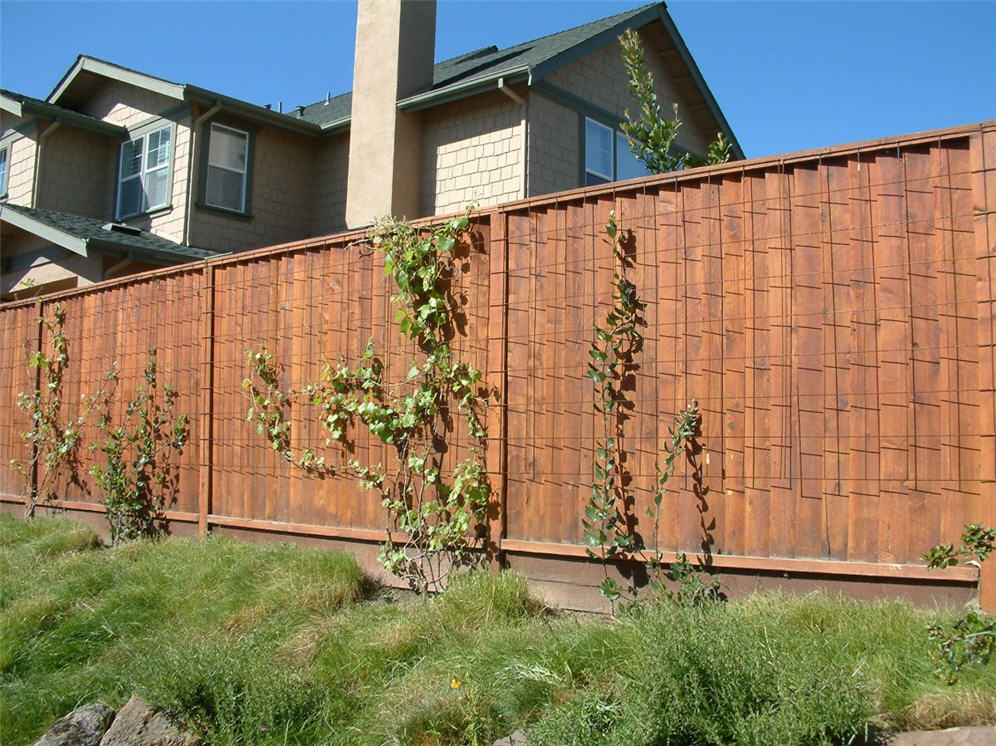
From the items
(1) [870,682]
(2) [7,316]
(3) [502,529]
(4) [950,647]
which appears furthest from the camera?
(2) [7,316]

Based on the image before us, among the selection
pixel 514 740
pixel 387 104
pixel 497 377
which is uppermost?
pixel 387 104

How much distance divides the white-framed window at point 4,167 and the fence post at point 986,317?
55.3ft

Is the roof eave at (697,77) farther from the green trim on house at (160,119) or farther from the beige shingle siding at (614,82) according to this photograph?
the green trim on house at (160,119)

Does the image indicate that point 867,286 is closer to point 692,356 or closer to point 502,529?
point 692,356

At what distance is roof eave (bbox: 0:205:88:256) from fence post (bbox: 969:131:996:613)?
35.6 ft

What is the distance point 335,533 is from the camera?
6.56 m

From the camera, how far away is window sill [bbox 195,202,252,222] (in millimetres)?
14922

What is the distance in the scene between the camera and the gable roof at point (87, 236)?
40.6 feet

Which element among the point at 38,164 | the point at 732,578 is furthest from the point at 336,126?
the point at 732,578

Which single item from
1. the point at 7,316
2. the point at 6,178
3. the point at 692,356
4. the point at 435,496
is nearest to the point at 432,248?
the point at 435,496

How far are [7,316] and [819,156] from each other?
9.07 m

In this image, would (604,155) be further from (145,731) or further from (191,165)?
(145,731)

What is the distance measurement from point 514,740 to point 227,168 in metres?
13.4

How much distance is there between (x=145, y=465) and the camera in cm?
823
